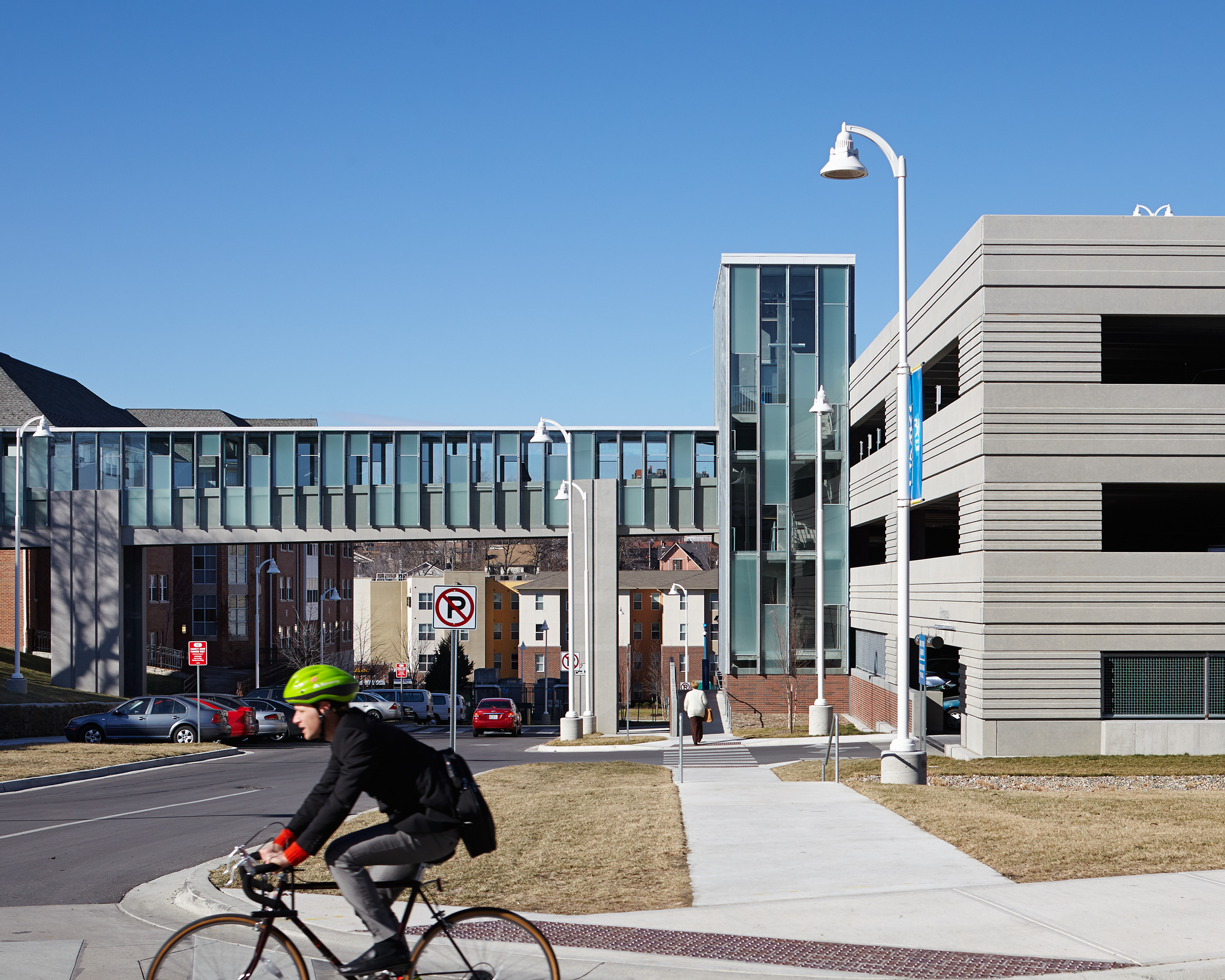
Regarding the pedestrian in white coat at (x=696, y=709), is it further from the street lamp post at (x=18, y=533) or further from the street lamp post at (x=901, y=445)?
the street lamp post at (x=18, y=533)

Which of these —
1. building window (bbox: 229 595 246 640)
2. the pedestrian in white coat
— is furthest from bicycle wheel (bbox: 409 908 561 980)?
building window (bbox: 229 595 246 640)

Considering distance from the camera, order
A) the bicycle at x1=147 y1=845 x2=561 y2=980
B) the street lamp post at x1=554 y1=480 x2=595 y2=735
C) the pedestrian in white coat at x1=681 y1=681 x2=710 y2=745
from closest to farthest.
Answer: the bicycle at x1=147 y1=845 x2=561 y2=980 < the pedestrian in white coat at x1=681 y1=681 x2=710 y2=745 < the street lamp post at x1=554 y1=480 x2=595 y2=735

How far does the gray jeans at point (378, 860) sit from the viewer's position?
18.5 feet

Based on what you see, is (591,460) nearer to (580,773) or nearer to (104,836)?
(580,773)

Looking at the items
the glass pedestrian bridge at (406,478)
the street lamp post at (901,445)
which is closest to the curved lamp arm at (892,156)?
the street lamp post at (901,445)

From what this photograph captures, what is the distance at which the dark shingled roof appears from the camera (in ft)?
189

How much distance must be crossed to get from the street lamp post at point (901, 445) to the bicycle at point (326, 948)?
11826 mm

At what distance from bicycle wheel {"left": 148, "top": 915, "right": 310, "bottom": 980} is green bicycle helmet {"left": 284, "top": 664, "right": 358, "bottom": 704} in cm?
104

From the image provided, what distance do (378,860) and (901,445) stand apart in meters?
13.9

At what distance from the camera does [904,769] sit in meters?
16.7

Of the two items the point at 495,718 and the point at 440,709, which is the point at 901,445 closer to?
the point at 495,718

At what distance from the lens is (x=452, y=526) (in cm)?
4741

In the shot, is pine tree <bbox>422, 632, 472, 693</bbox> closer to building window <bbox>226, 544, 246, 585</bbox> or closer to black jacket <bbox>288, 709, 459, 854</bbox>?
building window <bbox>226, 544, 246, 585</bbox>

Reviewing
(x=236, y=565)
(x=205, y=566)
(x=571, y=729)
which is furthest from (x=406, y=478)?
(x=236, y=565)
